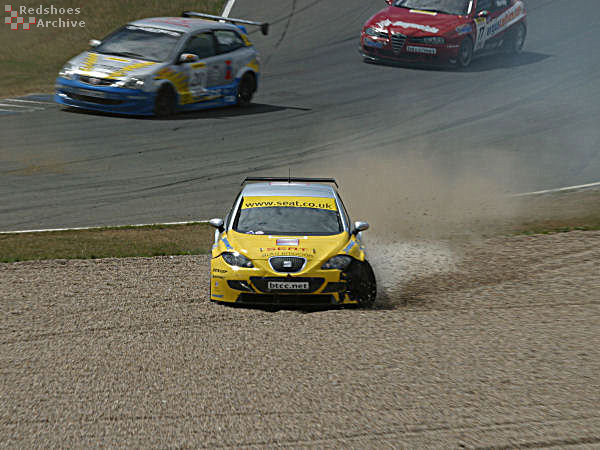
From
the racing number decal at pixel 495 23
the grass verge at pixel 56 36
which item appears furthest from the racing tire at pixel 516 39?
the grass verge at pixel 56 36

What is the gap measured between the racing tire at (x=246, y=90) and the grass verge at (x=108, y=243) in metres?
7.33

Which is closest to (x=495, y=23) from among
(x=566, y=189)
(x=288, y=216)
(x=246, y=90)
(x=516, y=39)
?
(x=516, y=39)

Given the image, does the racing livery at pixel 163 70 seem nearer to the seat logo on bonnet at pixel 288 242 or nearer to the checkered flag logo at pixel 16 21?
the seat logo on bonnet at pixel 288 242

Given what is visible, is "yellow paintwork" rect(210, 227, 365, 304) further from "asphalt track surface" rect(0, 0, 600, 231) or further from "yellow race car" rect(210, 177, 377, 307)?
"asphalt track surface" rect(0, 0, 600, 231)

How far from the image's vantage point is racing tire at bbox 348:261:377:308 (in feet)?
33.4

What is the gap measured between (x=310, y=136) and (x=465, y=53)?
697 cm

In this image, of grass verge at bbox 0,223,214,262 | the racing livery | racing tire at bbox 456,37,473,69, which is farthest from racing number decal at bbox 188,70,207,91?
racing tire at bbox 456,37,473,69

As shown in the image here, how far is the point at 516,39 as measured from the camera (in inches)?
1022

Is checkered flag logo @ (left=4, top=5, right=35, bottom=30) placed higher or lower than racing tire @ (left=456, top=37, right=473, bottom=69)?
lower

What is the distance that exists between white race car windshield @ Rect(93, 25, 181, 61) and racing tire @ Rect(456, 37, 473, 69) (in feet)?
24.3

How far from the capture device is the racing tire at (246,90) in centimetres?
2130

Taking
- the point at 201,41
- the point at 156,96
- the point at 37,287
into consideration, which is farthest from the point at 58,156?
the point at 37,287

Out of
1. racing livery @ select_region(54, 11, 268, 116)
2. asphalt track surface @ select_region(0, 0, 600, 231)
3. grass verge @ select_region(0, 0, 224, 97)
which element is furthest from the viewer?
grass verge @ select_region(0, 0, 224, 97)

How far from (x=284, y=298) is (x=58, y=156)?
8.47 m
